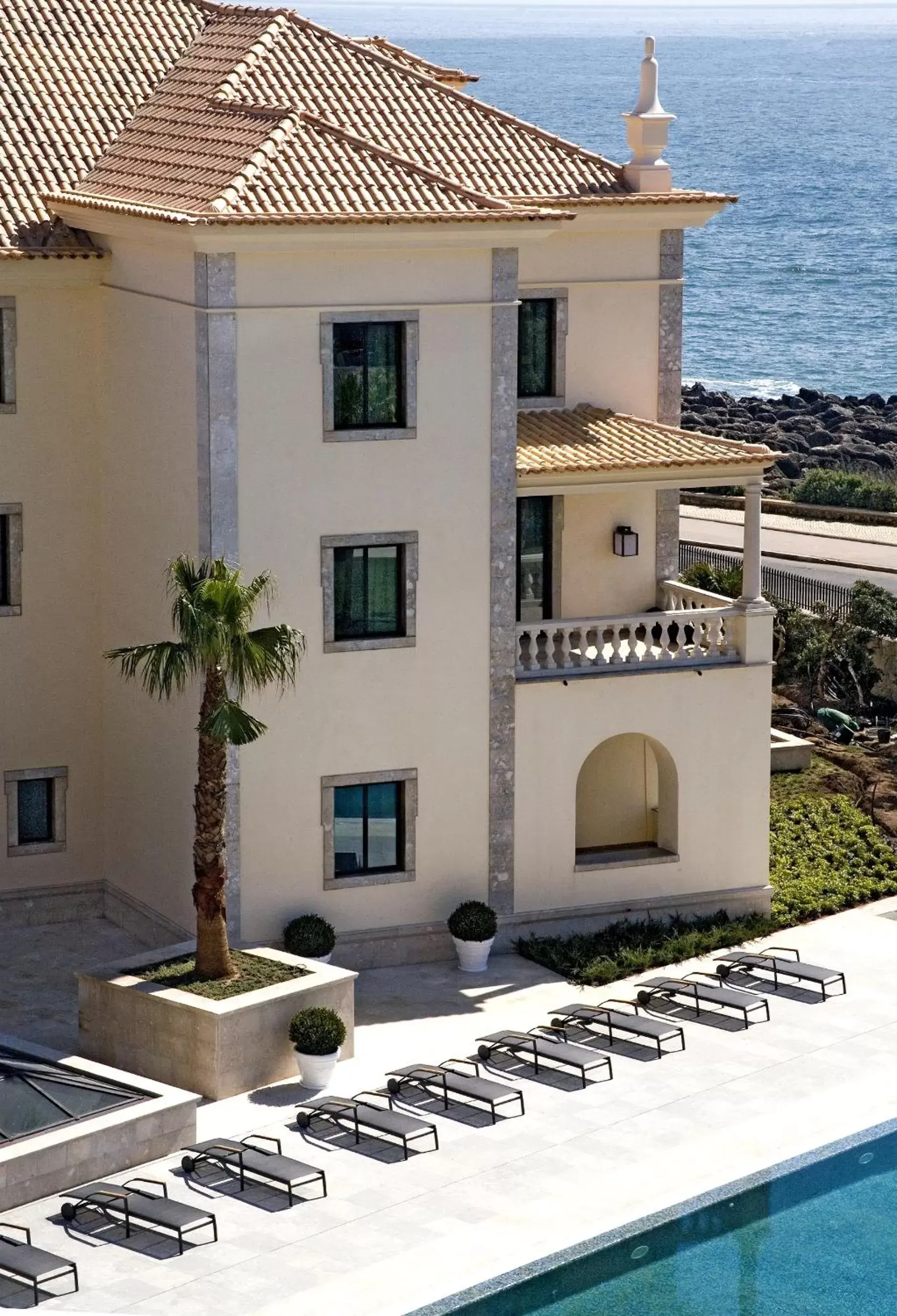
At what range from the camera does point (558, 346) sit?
36.4m

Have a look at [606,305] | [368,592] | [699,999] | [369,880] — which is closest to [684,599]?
[606,305]

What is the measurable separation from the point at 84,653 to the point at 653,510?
30.1ft

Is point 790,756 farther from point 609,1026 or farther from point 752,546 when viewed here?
point 609,1026

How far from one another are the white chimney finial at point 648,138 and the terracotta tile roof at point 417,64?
3.47m

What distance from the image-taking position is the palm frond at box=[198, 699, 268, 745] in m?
28.8

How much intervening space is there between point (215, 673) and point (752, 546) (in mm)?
9901

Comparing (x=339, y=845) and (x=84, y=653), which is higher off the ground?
(x=84, y=653)

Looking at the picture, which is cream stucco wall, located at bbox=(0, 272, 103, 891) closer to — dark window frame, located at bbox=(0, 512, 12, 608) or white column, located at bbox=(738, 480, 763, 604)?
dark window frame, located at bbox=(0, 512, 12, 608)

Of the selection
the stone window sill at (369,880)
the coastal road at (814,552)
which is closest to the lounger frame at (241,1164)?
the stone window sill at (369,880)

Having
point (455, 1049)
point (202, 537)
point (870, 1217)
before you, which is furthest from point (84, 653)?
point (870, 1217)

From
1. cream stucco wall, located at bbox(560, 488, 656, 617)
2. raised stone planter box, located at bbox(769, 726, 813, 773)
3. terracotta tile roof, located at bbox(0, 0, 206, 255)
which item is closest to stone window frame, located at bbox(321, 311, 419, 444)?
cream stucco wall, located at bbox(560, 488, 656, 617)

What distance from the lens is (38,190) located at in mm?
34625

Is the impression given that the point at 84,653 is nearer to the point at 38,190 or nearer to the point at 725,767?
the point at 38,190

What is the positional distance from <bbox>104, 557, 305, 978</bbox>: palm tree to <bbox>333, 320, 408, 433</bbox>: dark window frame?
10.5 feet
